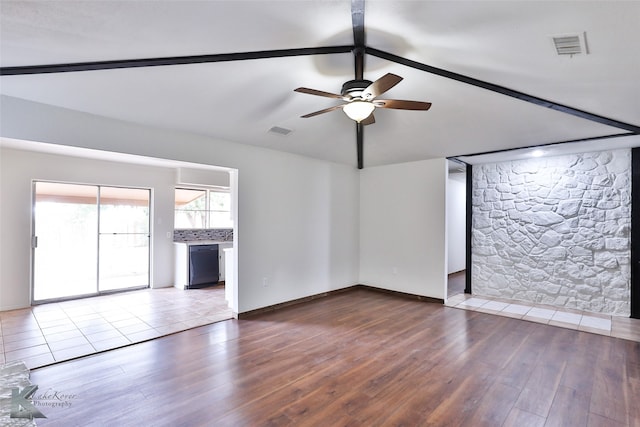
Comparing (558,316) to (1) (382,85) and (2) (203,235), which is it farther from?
(2) (203,235)

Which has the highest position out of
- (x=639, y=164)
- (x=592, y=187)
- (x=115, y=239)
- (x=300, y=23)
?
(x=300, y=23)

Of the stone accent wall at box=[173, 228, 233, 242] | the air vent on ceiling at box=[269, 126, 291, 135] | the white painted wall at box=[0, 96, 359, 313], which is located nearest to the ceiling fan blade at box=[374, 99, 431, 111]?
the air vent on ceiling at box=[269, 126, 291, 135]

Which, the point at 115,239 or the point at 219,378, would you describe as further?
the point at 115,239

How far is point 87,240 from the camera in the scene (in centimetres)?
555

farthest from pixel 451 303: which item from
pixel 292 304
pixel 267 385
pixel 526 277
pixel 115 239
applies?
pixel 115 239

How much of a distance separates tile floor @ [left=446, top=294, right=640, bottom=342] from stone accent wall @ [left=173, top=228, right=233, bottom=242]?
16.0ft

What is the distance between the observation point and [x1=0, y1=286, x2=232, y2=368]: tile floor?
3260 millimetres

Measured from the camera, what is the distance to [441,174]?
5230mm

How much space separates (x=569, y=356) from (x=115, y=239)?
7043mm

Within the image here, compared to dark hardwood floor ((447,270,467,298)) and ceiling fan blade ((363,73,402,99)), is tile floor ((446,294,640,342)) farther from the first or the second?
ceiling fan blade ((363,73,402,99))

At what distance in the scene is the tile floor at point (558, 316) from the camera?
3.87 m

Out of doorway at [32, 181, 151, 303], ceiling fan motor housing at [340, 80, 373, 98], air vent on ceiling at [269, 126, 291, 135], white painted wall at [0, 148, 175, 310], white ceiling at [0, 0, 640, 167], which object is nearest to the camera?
white ceiling at [0, 0, 640, 167]

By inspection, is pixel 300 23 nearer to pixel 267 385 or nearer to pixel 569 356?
pixel 267 385

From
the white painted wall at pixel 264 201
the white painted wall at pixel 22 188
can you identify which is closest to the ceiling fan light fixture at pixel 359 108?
the white painted wall at pixel 264 201
